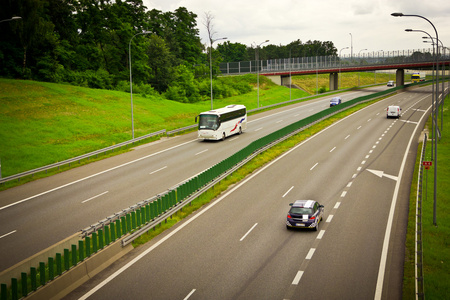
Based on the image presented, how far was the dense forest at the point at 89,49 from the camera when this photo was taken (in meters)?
66.8

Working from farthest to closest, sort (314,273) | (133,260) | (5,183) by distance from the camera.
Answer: (5,183), (133,260), (314,273)

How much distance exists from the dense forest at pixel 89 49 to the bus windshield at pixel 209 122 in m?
25.5

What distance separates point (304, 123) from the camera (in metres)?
53.9

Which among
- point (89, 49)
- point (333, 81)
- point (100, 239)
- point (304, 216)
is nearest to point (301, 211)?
point (304, 216)

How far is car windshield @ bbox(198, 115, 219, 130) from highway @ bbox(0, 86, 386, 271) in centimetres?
176

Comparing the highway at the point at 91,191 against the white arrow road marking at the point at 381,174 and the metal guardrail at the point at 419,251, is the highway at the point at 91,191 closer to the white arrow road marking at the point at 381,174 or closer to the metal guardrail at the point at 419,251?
the white arrow road marking at the point at 381,174

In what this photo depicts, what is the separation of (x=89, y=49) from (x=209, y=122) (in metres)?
44.8

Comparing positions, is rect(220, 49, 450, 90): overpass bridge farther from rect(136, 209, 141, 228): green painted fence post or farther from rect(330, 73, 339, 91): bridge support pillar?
rect(136, 209, 141, 228): green painted fence post

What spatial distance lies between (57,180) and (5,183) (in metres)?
3.57

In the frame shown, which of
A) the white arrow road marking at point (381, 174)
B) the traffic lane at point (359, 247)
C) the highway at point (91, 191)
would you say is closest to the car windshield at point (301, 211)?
the traffic lane at point (359, 247)

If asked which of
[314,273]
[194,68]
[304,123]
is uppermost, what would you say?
[194,68]

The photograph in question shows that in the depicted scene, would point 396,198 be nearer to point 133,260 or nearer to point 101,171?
point 133,260

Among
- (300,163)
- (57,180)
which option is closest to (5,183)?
(57,180)

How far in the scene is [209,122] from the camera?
47.3 metres
